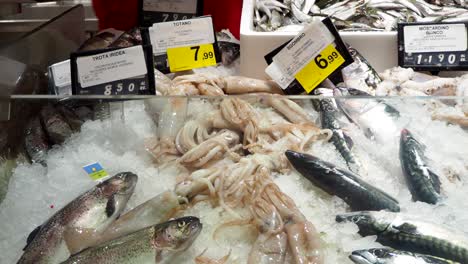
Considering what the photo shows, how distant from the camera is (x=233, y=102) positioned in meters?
1.67

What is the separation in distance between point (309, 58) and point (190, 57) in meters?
0.59

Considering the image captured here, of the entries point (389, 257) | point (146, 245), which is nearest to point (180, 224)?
point (146, 245)

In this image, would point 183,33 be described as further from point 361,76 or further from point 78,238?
point 78,238

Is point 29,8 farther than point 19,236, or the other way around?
point 29,8

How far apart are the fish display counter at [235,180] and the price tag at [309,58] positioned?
30 centimetres

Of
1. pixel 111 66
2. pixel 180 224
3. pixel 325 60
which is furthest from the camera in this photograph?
pixel 325 60

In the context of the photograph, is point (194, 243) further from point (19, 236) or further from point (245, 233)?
point (19, 236)

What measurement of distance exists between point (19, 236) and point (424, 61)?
174cm

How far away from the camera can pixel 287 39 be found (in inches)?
88.4

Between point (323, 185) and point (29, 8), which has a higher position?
point (29, 8)

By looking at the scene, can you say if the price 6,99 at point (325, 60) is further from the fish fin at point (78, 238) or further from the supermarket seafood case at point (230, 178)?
the fish fin at point (78, 238)

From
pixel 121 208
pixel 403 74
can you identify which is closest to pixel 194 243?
pixel 121 208

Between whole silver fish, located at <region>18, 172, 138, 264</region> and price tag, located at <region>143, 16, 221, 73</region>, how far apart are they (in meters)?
0.87

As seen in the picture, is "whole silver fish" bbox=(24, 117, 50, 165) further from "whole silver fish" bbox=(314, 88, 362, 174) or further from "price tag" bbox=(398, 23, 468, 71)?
"price tag" bbox=(398, 23, 468, 71)
